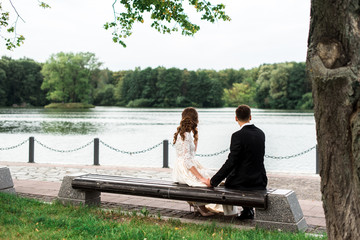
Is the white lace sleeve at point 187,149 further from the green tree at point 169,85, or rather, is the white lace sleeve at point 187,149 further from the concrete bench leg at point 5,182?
the green tree at point 169,85

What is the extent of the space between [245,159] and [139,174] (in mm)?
5776

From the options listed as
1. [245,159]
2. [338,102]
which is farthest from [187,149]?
[338,102]

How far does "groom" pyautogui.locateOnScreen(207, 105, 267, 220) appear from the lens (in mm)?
4938

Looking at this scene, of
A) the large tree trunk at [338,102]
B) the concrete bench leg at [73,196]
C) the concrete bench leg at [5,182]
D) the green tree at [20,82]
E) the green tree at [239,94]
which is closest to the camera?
the large tree trunk at [338,102]

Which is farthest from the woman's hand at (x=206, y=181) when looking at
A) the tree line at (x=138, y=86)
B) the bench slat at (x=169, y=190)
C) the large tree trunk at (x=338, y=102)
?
the tree line at (x=138, y=86)

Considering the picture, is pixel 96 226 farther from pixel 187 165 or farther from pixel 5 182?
pixel 5 182

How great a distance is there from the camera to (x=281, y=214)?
4855 mm

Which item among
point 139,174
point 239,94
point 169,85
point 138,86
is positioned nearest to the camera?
point 139,174

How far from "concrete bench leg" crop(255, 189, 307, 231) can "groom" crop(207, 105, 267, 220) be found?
0.28 m

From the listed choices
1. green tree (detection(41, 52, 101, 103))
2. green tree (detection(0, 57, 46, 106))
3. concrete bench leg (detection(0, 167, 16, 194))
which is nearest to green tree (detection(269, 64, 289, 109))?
green tree (detection(41, 52, 101, 103))

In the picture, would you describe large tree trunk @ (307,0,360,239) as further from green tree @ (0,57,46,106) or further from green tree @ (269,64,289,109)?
green tree @ (0,57,46,106)

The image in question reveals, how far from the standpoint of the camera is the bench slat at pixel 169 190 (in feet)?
15.7

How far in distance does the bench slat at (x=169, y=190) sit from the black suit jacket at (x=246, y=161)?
0.55 feet

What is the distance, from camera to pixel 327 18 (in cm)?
288
